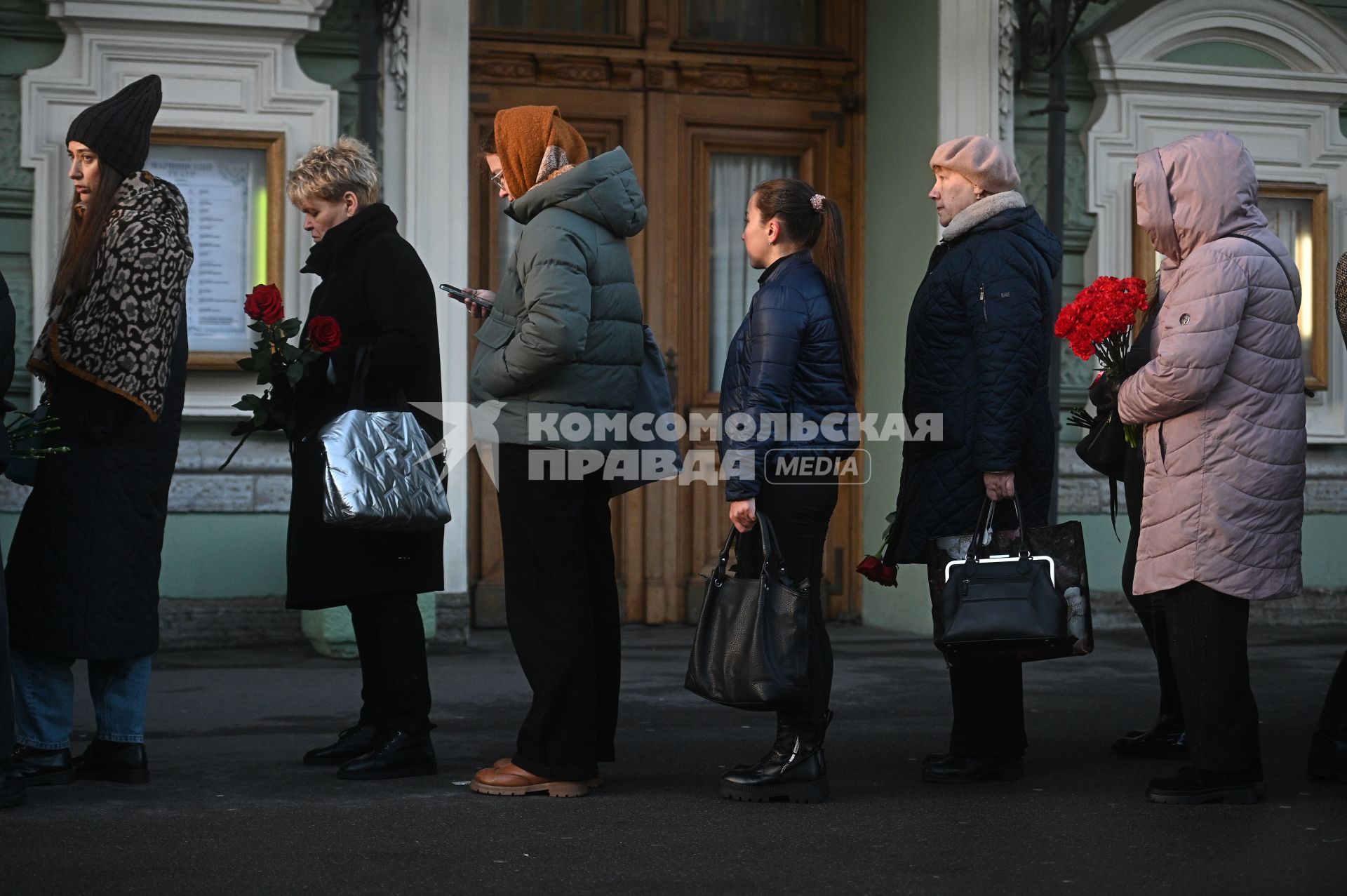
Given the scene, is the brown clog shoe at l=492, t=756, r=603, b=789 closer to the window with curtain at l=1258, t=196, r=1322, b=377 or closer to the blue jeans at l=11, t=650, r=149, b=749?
the blue jeans at l=11, t=650, r=149, b=749

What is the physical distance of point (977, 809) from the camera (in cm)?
471

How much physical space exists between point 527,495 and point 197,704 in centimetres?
231

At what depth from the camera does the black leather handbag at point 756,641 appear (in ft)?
15.0

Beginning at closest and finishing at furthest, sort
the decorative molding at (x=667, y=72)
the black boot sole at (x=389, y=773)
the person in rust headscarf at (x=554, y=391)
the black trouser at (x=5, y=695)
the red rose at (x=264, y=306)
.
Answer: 1. the black trouser at (x=5, y=695)
2. the person in rust headscarf at (x=554, y=391)
3. the black boot sole at (x=389, y=773)
4. the red rose at (x=264, y=306)
5. the decorative molding at (x=667, y=72)

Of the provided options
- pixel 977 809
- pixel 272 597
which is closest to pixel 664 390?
pixel 977 809

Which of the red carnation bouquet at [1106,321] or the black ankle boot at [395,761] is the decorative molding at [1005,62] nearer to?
the red carnation bouquet at [1106,321]

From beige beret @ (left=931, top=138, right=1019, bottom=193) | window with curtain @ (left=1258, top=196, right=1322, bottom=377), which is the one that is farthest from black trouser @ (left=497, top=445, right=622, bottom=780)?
window with curtain @ (left=1258, top=196, right=1322, bottom=377)

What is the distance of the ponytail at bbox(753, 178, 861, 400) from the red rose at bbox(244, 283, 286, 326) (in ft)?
4.85

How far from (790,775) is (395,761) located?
116 cm

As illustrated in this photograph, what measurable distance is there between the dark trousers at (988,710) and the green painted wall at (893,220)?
3.44 m

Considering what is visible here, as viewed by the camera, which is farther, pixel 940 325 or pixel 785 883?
pixel 940 325

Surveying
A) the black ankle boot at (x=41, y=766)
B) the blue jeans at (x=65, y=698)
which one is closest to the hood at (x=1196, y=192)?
the blue jeans at (x=65, y=698)

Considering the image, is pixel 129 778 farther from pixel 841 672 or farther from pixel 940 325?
pixel 841 672

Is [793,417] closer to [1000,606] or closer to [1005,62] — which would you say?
[1000,606]
